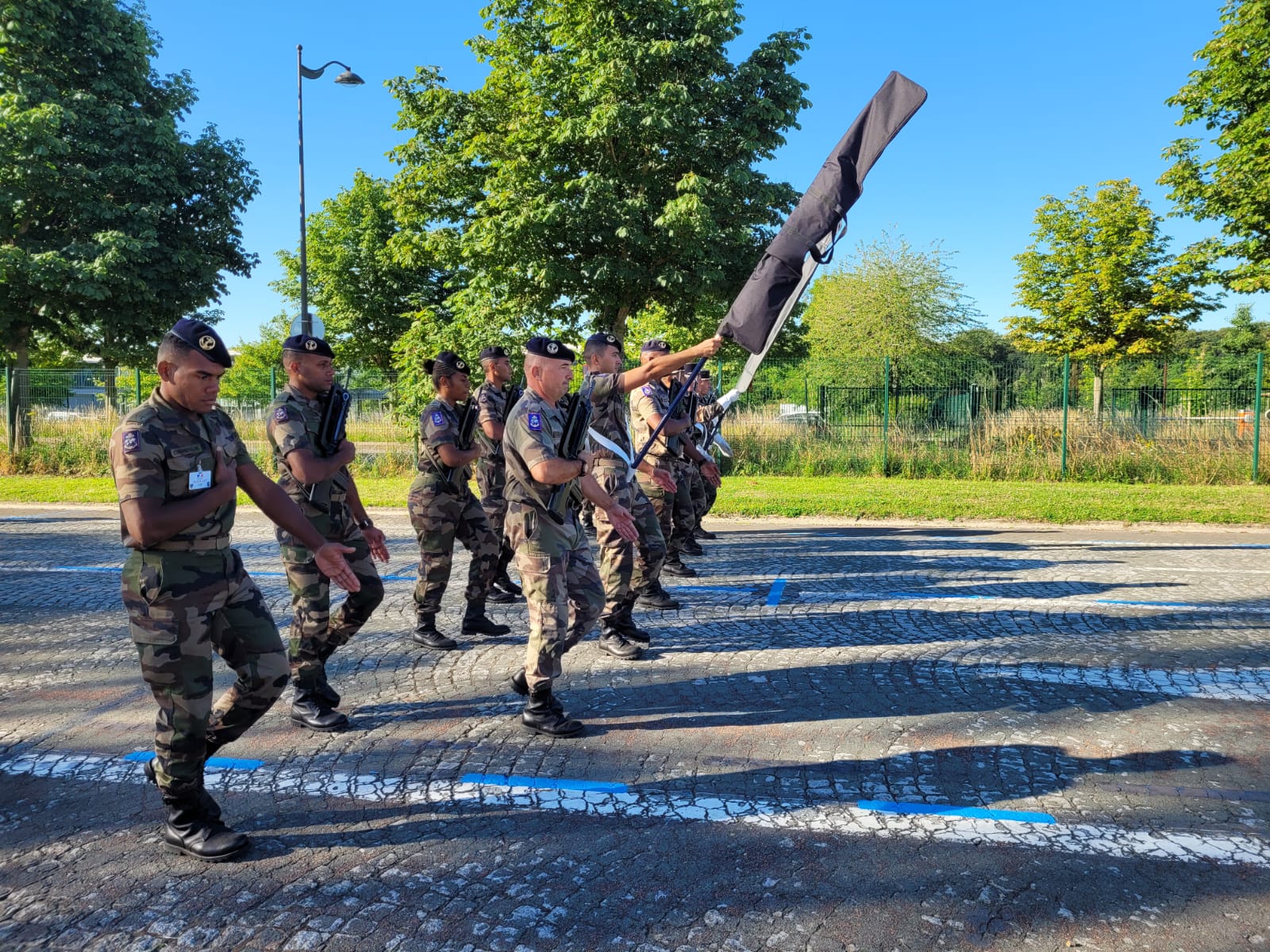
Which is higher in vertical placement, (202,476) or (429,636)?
(202,476)

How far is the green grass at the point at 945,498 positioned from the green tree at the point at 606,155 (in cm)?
491

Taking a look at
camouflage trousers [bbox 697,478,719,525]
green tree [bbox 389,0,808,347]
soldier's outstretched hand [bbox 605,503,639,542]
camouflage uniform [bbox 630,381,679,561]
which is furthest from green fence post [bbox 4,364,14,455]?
soldier's outstretched hand [bbox 605,503,639,542]

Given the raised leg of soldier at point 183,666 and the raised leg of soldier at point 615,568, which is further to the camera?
the raised leg of soldier at point 615,568

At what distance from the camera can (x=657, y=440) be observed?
281 inches

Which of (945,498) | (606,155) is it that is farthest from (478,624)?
(606,155)

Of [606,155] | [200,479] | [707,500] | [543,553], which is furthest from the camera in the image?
[606,155]

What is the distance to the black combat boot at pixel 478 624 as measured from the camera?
654 cm

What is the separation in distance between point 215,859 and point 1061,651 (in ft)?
16.8

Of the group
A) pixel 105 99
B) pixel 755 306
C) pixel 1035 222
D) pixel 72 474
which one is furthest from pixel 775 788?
pixel 1035 222

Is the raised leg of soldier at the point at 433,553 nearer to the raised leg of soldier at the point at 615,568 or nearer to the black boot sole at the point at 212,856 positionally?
the raised leg of soldier at the point at 615,568

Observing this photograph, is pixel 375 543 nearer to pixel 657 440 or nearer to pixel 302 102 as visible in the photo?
pixel 657 440

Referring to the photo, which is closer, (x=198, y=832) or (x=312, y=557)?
(x=198, y=832)

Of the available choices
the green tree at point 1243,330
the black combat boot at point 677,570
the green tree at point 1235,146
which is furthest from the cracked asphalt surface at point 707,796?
the green tree at point 1243,330

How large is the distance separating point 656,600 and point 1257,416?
15.6 meters
